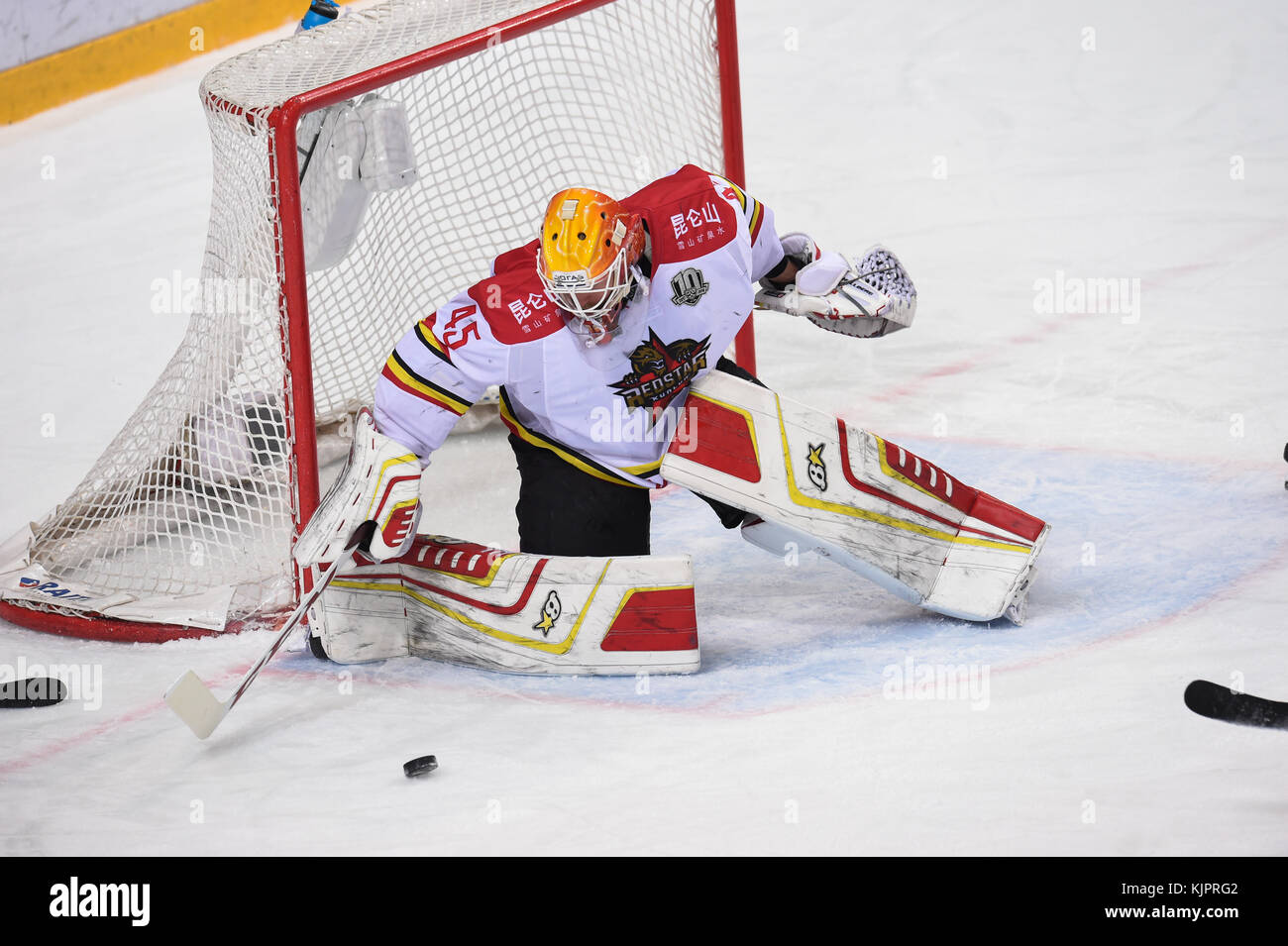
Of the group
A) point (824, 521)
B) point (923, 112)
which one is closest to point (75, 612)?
point (824, 521)

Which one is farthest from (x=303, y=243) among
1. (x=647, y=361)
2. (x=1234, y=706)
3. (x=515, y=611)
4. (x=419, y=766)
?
(x=1234, y=706)

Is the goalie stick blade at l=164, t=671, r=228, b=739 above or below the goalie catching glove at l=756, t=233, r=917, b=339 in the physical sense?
below

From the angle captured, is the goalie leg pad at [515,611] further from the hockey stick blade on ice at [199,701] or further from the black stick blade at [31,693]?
the black stick blade at [31,693]

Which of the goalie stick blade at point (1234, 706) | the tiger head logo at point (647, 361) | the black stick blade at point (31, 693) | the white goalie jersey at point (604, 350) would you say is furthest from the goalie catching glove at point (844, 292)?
the black stick blade at point (31, 693)

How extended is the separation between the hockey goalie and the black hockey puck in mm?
396

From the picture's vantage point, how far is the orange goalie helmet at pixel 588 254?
2.67m

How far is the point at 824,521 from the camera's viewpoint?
9.29 feet

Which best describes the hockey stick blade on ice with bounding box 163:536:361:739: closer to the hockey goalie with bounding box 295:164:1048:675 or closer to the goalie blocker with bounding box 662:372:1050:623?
the hockey goalie with bounding box 295:164:1048:675

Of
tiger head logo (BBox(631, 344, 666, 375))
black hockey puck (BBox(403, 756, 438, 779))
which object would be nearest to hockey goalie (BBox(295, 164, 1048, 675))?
tiger head logo (BBox(631, 344, 666, 375))

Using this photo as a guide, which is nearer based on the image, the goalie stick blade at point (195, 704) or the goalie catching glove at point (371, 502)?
the goalie stick blade at point (195, 704)

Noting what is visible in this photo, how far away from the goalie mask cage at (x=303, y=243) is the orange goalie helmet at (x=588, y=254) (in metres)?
0.52

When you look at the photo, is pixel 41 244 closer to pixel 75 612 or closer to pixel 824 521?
pixel 75 612

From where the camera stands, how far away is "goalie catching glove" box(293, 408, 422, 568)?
2768 mm

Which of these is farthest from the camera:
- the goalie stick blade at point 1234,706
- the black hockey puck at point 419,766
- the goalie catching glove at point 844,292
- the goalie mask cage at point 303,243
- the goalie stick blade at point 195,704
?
the goalie catching glove at point 844,292
